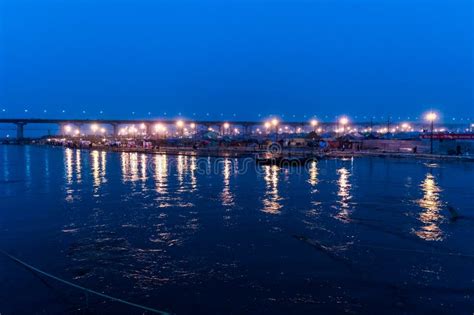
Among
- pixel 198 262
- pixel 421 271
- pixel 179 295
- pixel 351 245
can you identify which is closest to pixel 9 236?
pixel 198 262

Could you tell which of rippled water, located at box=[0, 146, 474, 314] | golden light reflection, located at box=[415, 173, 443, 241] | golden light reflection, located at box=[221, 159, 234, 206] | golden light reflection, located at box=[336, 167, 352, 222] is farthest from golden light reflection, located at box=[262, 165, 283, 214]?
golden light reflection, located at box=[415, 173, 443, 241]

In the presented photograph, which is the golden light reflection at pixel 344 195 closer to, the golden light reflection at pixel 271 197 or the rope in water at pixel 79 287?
the golden light reflection at pixel 271 197

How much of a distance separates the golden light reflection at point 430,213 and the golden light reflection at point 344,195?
2.95m

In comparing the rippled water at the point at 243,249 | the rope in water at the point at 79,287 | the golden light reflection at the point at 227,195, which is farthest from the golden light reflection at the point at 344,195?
the rope in water at the point at 79,287

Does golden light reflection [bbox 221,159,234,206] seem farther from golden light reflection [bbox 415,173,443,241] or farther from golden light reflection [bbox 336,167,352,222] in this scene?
golden light reflection [bbox 415,173,443,241]

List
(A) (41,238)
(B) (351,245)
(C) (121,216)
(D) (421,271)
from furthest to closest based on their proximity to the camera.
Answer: (C) (121,216) < (A) (41,238) < (B) (351,245) < (D) (421,271)

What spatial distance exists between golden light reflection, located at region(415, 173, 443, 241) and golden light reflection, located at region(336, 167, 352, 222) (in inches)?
116

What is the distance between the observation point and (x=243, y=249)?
1335 centimetres

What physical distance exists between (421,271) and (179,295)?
20.9ft

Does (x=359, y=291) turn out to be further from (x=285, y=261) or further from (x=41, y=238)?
(x=41, y=238)

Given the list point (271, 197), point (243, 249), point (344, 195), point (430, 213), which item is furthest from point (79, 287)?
point (344, 195)

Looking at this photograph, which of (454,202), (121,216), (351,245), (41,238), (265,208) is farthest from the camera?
(454,202)

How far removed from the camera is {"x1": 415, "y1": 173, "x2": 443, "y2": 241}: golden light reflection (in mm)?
14959

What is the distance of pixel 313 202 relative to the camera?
840 inches
